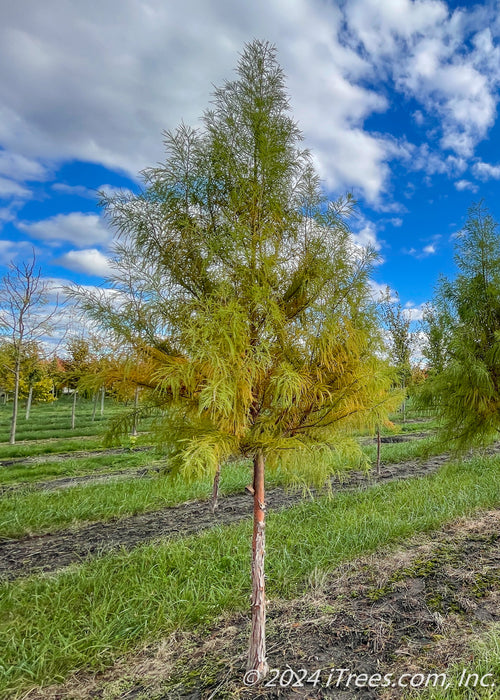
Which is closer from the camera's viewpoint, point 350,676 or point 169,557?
point 350,676

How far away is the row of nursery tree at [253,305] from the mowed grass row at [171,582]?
1117mm

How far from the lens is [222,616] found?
10.0 feet

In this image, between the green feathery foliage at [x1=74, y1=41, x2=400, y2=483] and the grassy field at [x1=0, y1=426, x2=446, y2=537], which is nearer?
the green feathery foliage at [x1=74, y1=41, x2=400, y2=483]

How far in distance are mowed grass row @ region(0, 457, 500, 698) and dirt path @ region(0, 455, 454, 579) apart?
501 mm

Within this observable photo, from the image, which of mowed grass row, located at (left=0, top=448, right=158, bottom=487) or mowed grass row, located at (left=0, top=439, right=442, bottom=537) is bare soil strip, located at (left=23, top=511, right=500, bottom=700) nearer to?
mowed grass row, located at (left=0, top=439, right=442, bottom=537)

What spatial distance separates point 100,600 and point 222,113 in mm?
4395

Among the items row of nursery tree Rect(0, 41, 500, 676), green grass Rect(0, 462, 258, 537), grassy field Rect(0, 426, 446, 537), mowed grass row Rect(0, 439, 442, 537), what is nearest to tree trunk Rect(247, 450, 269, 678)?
row of nursery tree Rect(0, 41, 500, 676)

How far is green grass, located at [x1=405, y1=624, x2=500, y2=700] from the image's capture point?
6.81 ft

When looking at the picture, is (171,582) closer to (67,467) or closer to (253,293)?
(253,293)

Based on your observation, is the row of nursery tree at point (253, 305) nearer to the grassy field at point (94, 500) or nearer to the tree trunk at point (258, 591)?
the tree trunk at point (258, 591)

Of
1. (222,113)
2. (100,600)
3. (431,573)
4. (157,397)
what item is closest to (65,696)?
(100,600)

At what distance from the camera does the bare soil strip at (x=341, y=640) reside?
2285 mm

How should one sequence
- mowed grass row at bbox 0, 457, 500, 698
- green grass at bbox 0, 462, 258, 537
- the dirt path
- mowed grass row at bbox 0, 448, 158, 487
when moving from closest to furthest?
mowed grass row at bbox 0, 457, 500, 698 < the dirt path < green grass at bbox 0, 462, 258, 537 < mowed grass row at bbox 0, 448, 158, 487

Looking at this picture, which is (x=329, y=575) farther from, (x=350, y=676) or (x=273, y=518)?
(x=273, y=518)
